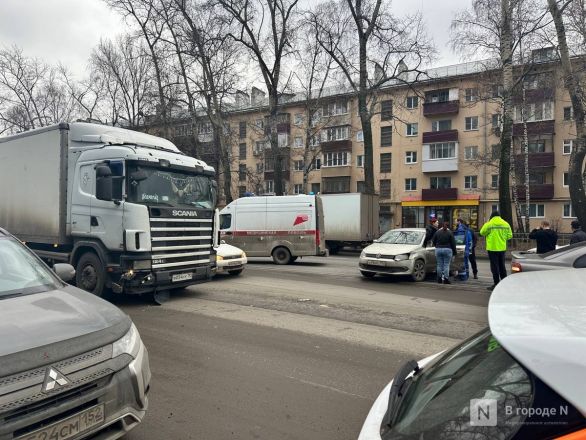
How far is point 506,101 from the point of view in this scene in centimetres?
2031

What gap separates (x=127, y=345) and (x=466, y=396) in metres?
2.30

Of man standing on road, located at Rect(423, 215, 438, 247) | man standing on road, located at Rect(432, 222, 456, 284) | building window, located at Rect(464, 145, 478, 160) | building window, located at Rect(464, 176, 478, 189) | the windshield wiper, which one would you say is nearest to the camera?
the windshield wiper

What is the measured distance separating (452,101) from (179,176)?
40.3 metres

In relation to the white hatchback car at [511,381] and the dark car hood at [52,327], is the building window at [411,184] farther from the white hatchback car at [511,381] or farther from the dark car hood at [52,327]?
the white hatchback car at [511,381]

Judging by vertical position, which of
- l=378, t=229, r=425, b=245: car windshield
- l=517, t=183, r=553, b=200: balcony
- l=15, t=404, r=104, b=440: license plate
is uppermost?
l=517, t=183, r=553, b=200: balcony

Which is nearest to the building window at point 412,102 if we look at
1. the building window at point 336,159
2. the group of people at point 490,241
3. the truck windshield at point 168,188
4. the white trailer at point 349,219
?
the building window at point 336,159

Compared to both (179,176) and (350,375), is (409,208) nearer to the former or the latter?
(179,176)

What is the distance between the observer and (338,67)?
27500 millimetres

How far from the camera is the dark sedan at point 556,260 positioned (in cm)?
672

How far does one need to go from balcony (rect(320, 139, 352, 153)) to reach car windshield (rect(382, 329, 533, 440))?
151ft

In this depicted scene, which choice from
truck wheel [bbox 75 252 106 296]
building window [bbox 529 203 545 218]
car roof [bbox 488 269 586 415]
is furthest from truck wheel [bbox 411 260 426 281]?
building window [bbox 529 203 545 218]

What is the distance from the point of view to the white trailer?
21484 mm

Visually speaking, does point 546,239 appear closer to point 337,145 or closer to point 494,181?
point 494,181
